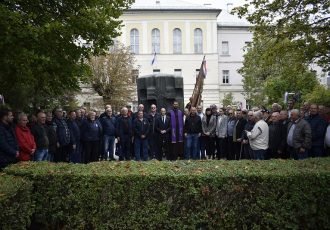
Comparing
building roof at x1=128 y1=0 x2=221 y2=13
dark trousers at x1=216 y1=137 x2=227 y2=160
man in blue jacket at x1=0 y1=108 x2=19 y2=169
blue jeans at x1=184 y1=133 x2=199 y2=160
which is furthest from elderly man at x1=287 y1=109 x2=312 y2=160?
building roof at x1=128 y1=0 x2=221 y2=13

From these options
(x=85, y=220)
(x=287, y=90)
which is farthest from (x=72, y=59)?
(x=287, y=90)

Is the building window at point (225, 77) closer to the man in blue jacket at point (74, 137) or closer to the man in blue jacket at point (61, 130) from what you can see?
the man in blue jacket at point (74, 137)

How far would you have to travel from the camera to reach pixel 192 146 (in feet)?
45.5

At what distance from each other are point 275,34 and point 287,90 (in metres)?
17.9

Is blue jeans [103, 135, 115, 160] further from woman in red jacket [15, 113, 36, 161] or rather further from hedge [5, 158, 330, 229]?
hedge [5, 158, 330, 229]

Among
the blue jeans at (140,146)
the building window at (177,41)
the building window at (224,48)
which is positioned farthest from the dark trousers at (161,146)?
the building window at (224,48)

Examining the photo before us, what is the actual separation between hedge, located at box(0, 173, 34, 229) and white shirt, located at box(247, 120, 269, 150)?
21.6 ft

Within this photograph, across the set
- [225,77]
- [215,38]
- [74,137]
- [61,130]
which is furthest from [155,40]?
[61,130]

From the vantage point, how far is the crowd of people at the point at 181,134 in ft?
33.6

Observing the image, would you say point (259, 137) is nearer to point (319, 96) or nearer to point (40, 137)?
point (40, 137)

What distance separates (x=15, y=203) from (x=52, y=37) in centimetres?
689

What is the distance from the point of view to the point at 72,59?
12.3 meters

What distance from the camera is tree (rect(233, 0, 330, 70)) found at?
13.3 metres

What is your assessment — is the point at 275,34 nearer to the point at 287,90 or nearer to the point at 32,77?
the point at 32,77
